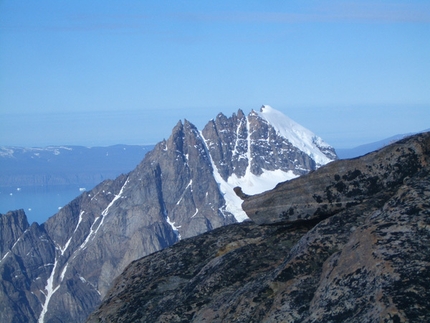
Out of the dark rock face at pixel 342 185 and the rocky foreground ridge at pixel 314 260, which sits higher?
the dark rock face at pixel 342 185

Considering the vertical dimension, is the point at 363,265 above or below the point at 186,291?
above

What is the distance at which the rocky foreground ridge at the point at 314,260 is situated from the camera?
7.96 m

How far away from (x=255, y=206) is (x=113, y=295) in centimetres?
466

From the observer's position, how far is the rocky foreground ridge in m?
7.96

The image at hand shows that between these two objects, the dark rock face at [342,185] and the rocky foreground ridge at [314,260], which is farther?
the dark rock face at [342,185]

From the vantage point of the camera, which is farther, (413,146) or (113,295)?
(113,295)

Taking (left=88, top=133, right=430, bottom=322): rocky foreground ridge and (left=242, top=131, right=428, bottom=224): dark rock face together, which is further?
(left=242, top=131, right=428, bottom=224): dark rock face

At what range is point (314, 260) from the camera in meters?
10.5

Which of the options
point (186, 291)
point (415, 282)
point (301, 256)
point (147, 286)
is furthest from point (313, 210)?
point (415, 282)

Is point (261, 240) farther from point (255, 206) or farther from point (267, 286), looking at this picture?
point (267, 286)

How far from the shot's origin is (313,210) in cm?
1297

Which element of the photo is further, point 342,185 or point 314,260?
point 342,185

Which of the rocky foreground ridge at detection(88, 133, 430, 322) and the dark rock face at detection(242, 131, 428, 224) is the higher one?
the dark rock face at detection(242, 131, 428, 224)

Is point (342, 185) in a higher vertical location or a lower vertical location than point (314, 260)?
higher
